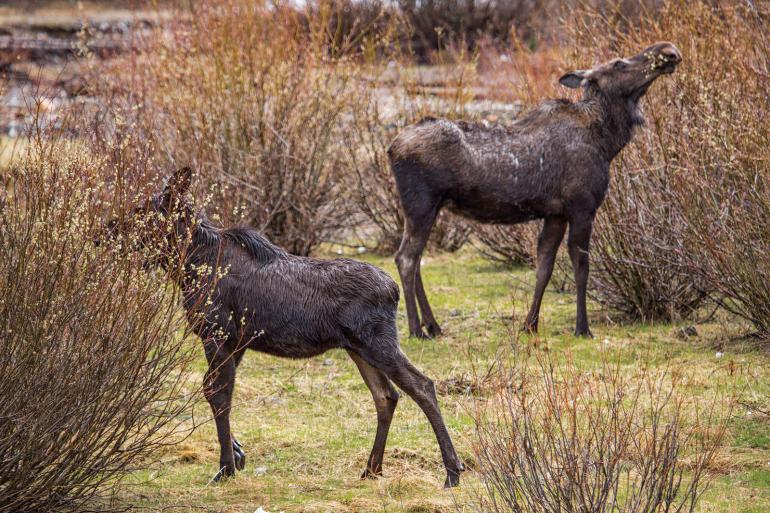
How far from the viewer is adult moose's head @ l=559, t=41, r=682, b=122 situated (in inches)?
397

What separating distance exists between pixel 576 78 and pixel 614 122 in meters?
0.57

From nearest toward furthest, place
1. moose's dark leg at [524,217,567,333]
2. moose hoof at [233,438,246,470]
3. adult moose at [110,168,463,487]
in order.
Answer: adult moose at [110,168,463,487] < moose hoof at [233,438,246,470] < moose's dark leg at [524,217,567,333]

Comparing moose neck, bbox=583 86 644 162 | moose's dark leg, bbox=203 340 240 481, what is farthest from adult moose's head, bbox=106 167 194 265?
moose neck, bbox=583 86 644 162

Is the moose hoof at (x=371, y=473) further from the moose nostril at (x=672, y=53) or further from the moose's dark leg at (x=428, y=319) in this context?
the moose nostril at (x=672, y=53)

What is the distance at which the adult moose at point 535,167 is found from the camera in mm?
9992

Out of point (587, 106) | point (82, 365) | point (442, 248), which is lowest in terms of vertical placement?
point (442, 248)

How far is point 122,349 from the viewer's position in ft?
18.4

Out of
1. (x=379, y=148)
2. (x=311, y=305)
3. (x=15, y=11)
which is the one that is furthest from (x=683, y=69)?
(x=15, y=11)

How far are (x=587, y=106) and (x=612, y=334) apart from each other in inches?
83.0

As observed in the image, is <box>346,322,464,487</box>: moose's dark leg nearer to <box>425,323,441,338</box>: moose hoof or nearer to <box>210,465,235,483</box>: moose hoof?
<box>210,465,235,483</box>: moose hoof

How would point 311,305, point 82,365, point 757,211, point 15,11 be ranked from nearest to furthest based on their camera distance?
point 82,365
point 311,305
point 757,211
point 15,11

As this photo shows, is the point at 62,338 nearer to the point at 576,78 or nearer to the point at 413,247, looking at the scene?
the point at 413,247

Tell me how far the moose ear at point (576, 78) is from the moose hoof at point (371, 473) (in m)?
5.00

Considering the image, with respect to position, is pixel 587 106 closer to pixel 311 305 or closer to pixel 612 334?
pixel 612 334
